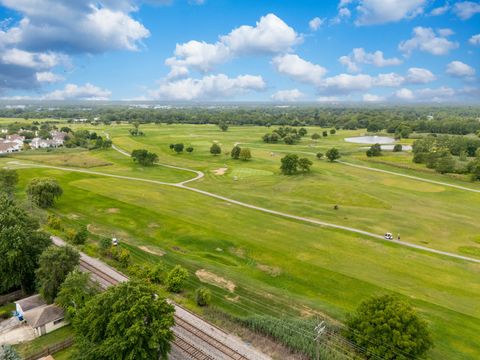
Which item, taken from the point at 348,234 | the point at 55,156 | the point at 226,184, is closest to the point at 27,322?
the point at 348,234

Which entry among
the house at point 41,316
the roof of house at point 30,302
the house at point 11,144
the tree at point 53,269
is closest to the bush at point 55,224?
the tree at point 53,269

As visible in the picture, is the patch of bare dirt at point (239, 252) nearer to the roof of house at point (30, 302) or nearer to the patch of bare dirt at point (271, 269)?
the patch of bare dirt at point (271, 269)

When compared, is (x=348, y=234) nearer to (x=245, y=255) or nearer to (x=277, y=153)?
(x=245, y=255)

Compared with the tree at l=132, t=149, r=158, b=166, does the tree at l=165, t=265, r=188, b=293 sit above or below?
below

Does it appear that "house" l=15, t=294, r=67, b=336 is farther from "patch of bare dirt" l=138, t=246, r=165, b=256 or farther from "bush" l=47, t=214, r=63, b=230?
"bush" l=47, t=214, r=63, b=230

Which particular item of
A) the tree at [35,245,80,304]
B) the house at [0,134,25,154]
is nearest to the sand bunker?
the tree at [35,245,80,304]
